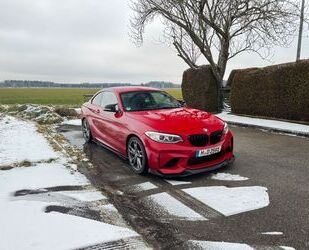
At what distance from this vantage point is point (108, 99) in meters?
8.00

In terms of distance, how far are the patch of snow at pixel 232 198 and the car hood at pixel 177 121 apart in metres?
1.10

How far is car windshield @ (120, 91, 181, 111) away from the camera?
716 cm

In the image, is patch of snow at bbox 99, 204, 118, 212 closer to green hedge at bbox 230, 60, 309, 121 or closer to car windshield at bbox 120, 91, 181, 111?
car windshield at bbox 120, 91, 181, 111

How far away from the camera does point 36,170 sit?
20.8 feet

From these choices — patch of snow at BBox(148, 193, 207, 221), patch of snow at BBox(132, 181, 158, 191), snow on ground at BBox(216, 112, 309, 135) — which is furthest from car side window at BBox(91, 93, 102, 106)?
snow on ground at BBox(216, 112, 309, 135)

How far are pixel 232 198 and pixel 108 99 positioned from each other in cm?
419

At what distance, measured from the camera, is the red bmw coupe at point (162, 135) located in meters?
5.68

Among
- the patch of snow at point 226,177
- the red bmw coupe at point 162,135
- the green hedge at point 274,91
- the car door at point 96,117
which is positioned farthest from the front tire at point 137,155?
the green hedge at point 274,91

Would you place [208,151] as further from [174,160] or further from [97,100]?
[97,100]

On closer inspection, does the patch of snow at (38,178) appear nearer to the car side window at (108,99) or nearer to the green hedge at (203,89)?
the car side window at (108,99)

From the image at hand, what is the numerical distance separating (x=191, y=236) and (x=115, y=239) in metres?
0.82

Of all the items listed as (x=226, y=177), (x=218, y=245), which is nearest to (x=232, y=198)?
(x=226, y=177)

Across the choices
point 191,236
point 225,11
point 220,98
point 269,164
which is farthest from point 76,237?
point 225,11

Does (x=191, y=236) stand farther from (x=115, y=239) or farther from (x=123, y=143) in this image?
(x=123, y=143)
